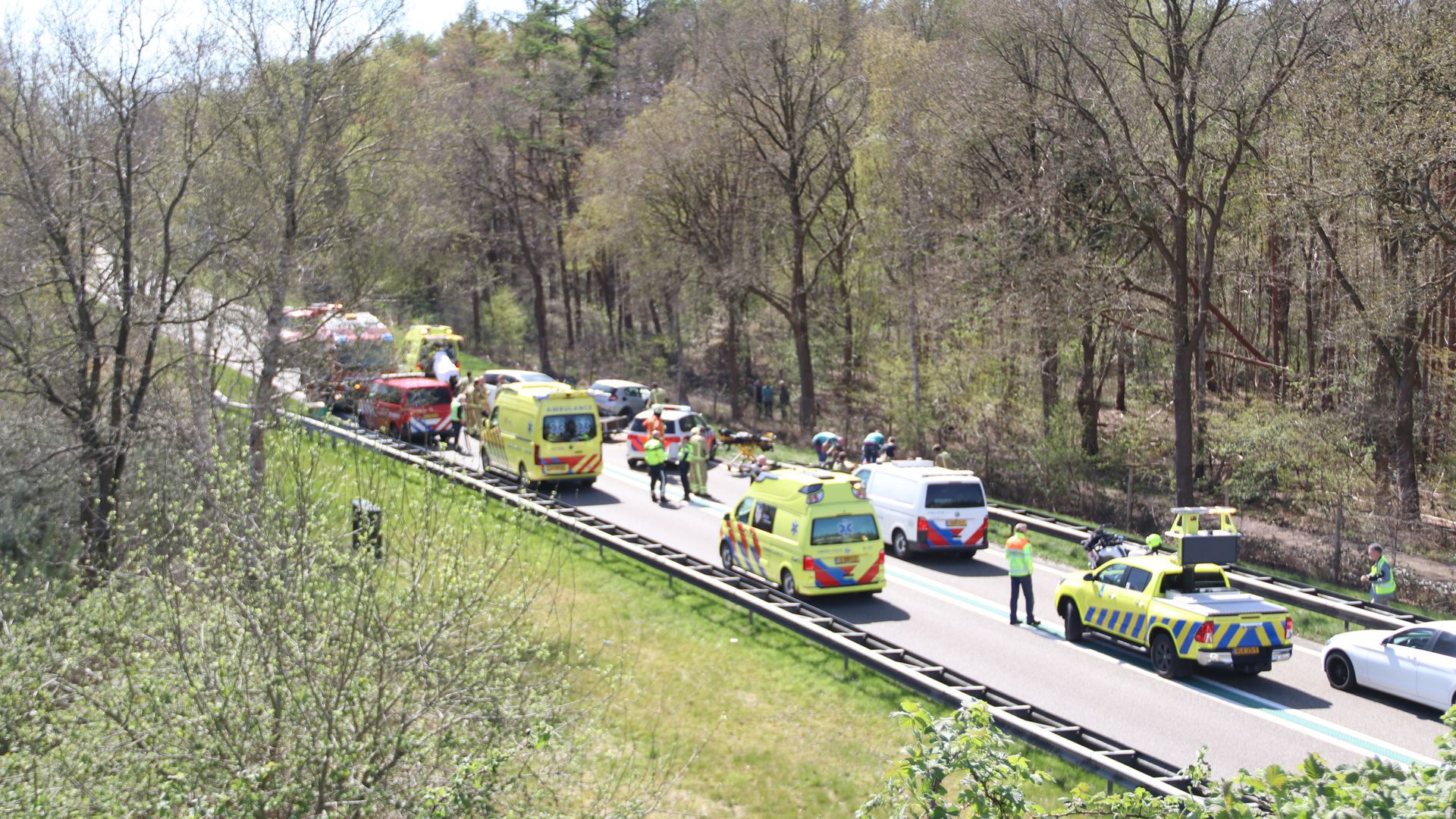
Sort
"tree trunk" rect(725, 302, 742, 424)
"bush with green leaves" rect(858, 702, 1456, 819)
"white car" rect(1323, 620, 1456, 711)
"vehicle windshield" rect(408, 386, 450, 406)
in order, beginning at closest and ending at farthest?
"bush with green leaves" rect(858, 702, 1456, 819), "white car" rect(1323, 620, 1456, 711), "vehicle windshield" rect(408, 386, 450, 406), "tree trunk" rect(725, 302, 742, 424)

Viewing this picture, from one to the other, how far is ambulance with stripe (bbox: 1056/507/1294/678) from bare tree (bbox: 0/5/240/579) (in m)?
13.8

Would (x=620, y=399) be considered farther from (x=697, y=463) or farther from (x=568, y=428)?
(x=568, y=428)

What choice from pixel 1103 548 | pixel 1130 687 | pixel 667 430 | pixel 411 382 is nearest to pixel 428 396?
pixel 411 382

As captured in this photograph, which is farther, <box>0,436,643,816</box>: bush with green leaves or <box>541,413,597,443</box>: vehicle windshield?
<box>541,413,597,443</box>: vehicle windshield

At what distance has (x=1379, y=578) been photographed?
1838cm

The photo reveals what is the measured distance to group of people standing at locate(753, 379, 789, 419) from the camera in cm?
4344

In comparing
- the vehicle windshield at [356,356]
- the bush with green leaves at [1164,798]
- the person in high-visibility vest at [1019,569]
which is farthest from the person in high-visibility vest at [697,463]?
the bush with green leaves at [1164,798]

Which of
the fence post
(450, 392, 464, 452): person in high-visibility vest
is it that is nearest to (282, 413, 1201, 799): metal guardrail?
(450, 392, 464, 452): person in high-visibility vest

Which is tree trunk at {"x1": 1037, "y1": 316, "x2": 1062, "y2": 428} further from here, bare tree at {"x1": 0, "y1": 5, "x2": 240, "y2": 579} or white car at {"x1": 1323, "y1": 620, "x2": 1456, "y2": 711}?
bare tree at {"x1": 0, "y1": 5, "x2": 240, "y2": 579}

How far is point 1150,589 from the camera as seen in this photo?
54.2 feet

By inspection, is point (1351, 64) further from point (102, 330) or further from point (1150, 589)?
point (102, 330)

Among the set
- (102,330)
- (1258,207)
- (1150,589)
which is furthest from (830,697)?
(1258,207)

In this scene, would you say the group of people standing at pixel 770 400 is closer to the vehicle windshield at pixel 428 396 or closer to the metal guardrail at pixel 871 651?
the vehicle windshield at pixel 428 396

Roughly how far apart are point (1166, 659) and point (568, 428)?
1572 centimetres
